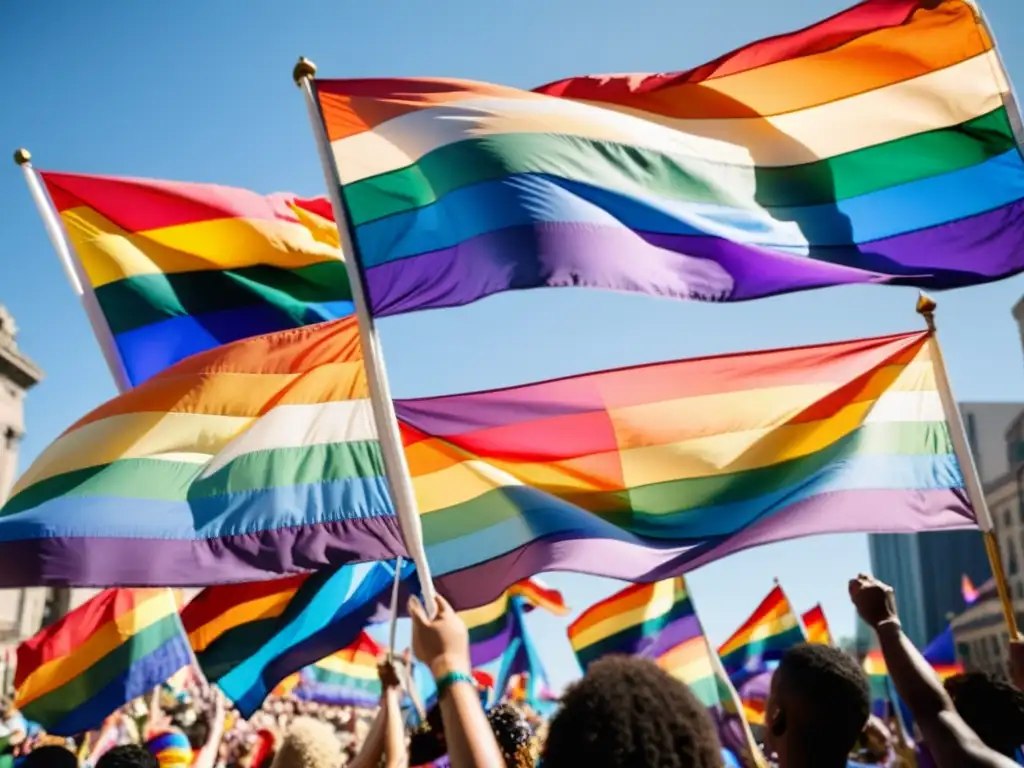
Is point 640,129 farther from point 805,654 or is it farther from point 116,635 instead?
point 116,635

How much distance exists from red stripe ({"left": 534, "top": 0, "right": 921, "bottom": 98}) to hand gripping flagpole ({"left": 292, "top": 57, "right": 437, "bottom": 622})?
1.36 m

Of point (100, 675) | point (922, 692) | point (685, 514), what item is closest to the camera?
point (922, 692)

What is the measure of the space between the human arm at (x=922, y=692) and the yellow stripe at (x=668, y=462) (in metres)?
2.95

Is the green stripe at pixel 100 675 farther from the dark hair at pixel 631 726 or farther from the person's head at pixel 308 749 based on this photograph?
the dark hair at pixel 631 726

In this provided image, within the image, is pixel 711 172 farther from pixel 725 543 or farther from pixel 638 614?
pixel 638 614

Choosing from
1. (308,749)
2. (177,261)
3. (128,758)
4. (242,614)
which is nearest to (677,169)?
(308,749)

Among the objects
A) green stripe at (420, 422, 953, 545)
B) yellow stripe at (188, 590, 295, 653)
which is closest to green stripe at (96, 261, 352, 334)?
yellow stripe at (188, 590, 295, 653)

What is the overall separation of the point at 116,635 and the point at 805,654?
670 centimetres

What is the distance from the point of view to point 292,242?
296 inches

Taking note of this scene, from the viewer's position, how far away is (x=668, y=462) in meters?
6.23

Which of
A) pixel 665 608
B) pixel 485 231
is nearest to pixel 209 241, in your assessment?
pixel 485 231

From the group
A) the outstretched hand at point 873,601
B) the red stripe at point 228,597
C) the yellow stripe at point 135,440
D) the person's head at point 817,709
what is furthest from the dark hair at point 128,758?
the outstretched hand at point 873,601

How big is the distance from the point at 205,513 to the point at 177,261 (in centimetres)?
229

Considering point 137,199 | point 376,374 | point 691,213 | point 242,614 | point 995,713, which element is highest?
point 137,199
